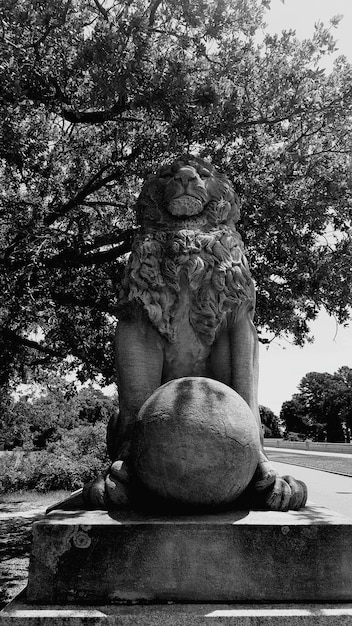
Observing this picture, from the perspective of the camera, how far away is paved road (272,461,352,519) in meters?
11.0

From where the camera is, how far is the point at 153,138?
826cm

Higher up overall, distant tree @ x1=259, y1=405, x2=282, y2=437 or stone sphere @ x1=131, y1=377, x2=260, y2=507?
distant tree @ x1=259, y1=405, x2=282, y2=437

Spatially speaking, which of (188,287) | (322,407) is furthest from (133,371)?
(322,407)

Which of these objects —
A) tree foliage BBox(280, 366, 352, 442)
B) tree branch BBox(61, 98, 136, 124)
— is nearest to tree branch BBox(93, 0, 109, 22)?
tree branch BBox(61, 98, 136, 124)

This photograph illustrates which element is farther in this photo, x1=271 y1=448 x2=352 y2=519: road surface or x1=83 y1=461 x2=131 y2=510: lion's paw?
x1=271 y1=448 x2=352 y2=519: road surface

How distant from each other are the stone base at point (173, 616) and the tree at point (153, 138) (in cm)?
489

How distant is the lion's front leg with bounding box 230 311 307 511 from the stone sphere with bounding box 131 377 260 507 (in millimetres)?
166

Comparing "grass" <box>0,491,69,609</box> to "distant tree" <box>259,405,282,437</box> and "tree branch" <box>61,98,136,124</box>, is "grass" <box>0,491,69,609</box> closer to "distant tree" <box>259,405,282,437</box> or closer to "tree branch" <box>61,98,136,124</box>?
"tree branch" <box>61,98,136,124</box>

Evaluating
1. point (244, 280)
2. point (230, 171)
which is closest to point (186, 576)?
point (244, 280)

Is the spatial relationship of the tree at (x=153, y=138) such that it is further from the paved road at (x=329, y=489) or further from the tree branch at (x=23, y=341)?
the paved road at (x=329, y=489)

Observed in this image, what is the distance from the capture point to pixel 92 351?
1043 centimetres

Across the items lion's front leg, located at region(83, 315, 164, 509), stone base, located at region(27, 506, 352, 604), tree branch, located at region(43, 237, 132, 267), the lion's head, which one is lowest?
stone base, located at region(27, 506, 352, 604)

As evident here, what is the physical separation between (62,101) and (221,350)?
15.6ft

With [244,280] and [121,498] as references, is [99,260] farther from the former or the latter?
[121,498]
